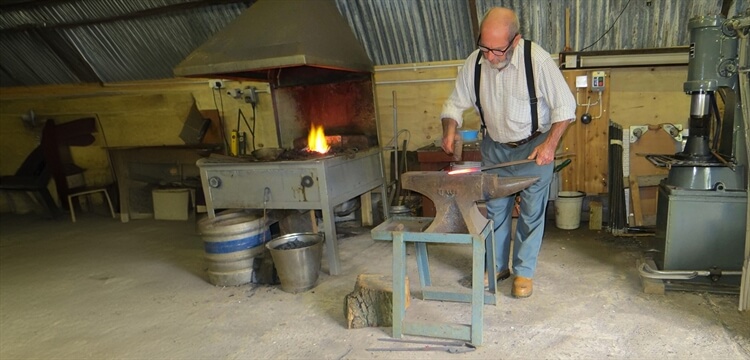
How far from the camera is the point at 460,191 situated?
7.04 ft

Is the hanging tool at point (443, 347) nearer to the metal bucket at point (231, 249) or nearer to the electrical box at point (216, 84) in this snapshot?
the metal bucket at point (231, 249)

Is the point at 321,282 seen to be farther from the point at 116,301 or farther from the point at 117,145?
the point at 117,145

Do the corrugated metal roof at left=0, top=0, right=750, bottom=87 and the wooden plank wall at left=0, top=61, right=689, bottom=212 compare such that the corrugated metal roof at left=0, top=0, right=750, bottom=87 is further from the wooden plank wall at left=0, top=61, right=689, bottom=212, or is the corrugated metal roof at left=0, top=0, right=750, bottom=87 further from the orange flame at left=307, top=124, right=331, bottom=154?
the orange flame at left=307, top=124, right=331, bottom=154

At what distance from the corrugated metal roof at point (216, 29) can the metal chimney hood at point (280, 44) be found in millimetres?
549

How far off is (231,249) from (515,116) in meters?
2.06

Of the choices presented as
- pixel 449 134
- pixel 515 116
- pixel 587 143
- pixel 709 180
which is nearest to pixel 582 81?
pixel 587 143

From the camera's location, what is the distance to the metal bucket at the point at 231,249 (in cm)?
303

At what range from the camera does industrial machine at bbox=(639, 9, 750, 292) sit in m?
2.33

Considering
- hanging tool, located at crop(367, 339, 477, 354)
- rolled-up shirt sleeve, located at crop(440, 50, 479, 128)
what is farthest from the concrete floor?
rolled-up shirt sleeve, located at crop(440, 50, 479, 128)

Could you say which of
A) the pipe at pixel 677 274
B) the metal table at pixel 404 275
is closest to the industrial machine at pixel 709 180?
the pipe at pixel 677 274

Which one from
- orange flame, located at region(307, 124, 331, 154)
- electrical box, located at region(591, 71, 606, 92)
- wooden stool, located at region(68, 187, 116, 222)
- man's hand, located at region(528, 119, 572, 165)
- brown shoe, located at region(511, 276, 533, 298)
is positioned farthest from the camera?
wooden stool, located at region(68, 187, 116, 222)

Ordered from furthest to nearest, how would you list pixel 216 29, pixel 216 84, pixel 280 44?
1. pixel 216 84
2. pixel 216 29
3. pixel 280 44

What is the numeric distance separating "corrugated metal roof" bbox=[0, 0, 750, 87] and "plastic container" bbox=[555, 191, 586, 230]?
1.29 metres

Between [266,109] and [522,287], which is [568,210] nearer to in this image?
[522,287]
